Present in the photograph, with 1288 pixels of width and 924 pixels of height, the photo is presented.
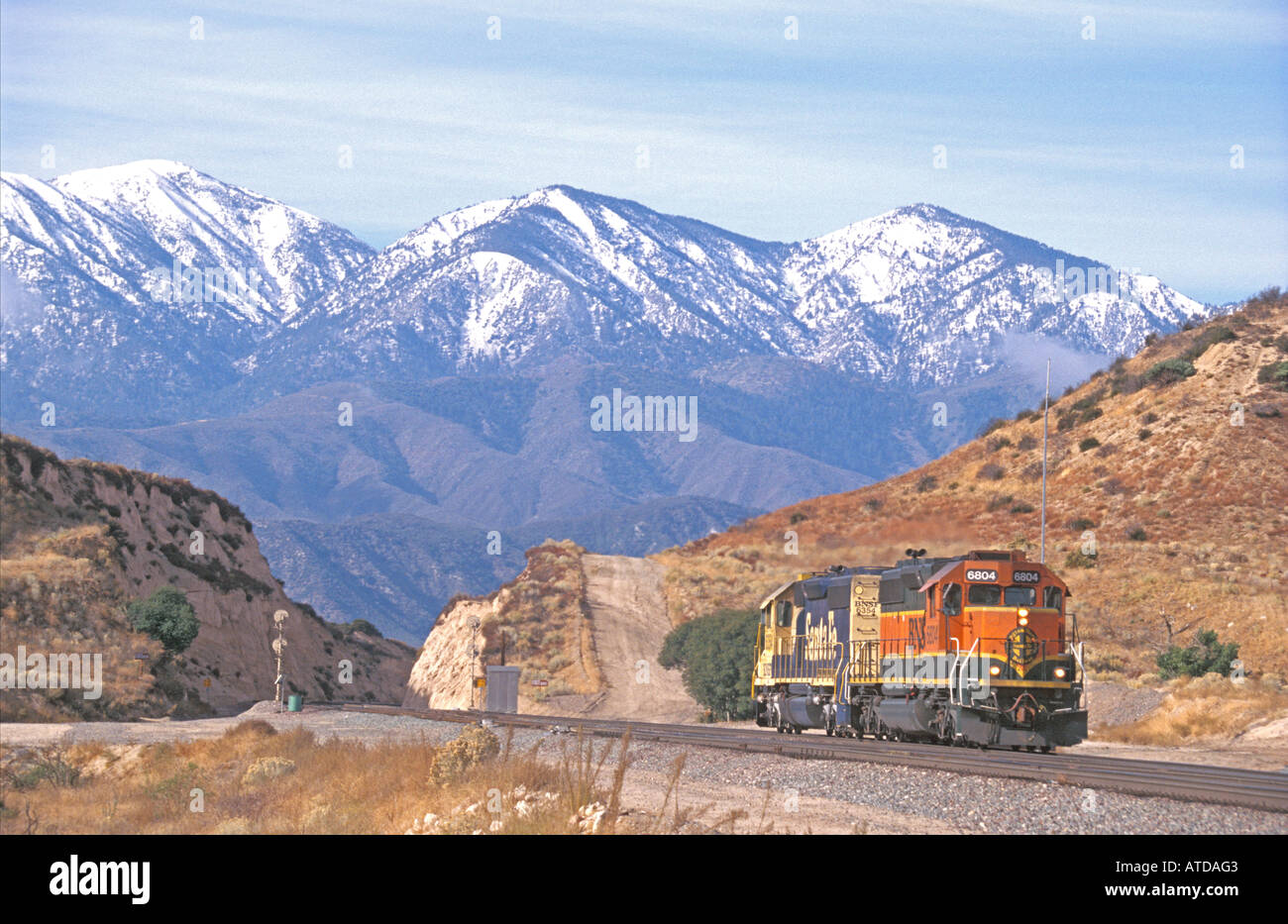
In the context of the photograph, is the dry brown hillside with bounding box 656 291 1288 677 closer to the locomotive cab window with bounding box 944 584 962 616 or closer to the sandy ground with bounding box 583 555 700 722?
the sandy ground with bounding box 583 555 700 722

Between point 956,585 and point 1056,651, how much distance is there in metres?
2.42

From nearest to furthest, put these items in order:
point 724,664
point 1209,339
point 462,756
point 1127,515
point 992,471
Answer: point 462,756
point 724,664
point 1127,515
point 992,471
point 1209,339

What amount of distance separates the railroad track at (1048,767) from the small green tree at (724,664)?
2205 centimetres

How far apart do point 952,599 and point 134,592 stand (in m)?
58.5

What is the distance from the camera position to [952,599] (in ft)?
103

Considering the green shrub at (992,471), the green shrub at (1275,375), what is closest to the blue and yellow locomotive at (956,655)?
the green shrub at (992,471)

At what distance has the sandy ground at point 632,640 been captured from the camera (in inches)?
2803

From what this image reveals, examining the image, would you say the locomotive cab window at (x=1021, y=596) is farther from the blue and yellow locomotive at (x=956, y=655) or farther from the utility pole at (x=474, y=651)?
the utility pole at (x=474, y=651)

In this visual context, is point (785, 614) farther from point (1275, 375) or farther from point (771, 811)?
point (1275, 375)

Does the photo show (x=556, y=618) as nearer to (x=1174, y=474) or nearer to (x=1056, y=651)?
(x=1174, y=474)

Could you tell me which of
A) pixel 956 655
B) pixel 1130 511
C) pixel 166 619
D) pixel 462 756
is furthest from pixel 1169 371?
pixel 462 756

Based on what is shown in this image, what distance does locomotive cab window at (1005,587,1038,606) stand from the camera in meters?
31.3

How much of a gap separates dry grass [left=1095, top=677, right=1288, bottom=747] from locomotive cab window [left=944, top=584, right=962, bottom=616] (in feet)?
42.0

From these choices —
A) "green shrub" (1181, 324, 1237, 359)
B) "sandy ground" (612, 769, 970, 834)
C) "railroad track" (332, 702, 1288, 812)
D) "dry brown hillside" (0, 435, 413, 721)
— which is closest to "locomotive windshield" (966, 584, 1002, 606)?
"railroad track" (332, 702, 1288, 812)
